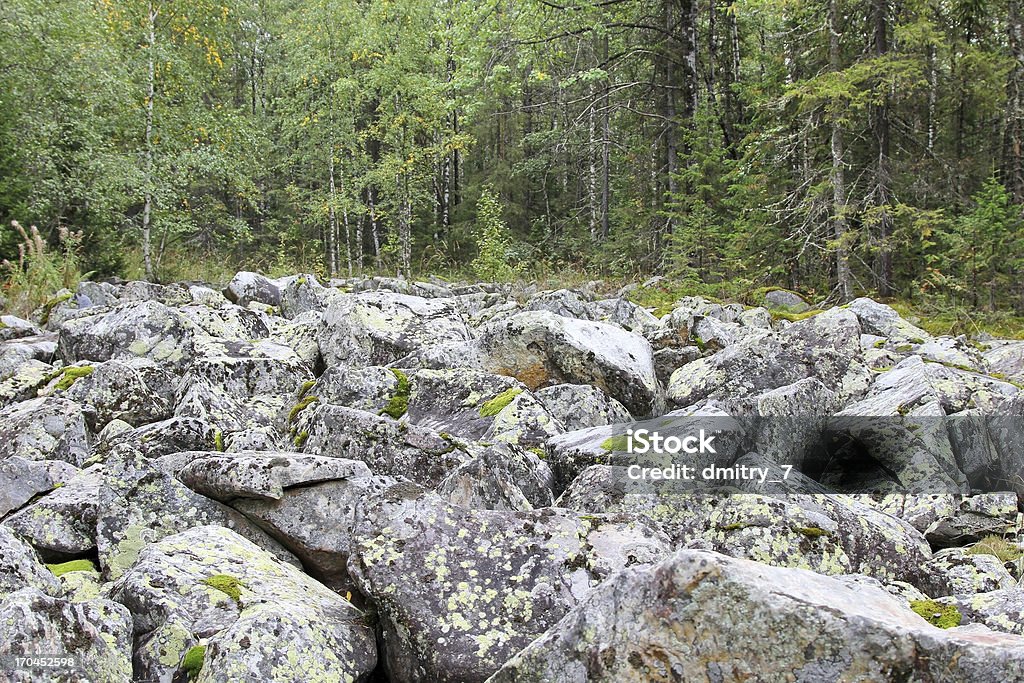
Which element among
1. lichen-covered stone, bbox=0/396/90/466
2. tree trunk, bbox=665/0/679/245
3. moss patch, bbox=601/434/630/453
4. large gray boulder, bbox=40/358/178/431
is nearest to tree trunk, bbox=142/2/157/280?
tree trunk, bbox=665/0/679/245

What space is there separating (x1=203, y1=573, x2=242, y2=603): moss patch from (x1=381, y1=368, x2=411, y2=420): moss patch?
8.50 ft

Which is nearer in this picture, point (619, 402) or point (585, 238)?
point (619, 402)

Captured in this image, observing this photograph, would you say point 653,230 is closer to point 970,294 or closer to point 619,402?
point 970,294

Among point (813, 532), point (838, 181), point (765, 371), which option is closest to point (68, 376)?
point (813, 532)

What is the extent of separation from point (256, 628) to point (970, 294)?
14.8 m

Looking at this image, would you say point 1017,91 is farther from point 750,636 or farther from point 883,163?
point 750,636

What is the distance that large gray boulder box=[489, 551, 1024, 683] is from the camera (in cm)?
191

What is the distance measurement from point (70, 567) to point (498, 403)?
293cm

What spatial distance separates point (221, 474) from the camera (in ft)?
12.2

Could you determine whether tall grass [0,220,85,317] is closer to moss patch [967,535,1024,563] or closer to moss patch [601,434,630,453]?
moss patch [601,434,630,453]

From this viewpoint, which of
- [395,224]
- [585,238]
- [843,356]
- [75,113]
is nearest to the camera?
[843,356]

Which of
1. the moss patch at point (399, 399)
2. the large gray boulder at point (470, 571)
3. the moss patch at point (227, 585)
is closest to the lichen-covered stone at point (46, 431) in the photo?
the moss patch at point (399, 399)

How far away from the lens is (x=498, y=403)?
217 inches

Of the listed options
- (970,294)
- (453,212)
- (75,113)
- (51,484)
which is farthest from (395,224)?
(51,484)
